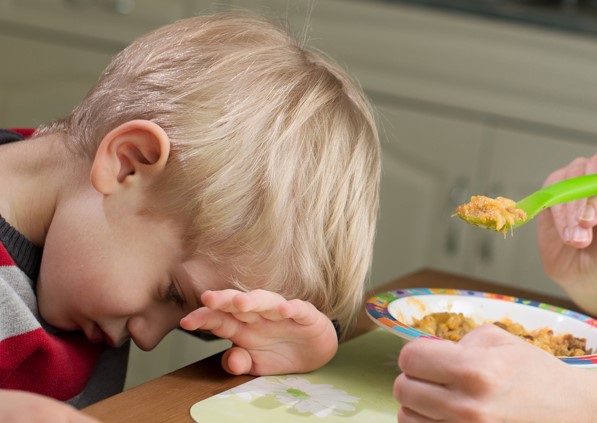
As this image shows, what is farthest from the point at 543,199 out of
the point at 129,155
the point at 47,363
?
the point at 47,363

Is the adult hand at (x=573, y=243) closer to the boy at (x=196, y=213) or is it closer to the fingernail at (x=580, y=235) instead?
the fingernail at (x=580, y=235)

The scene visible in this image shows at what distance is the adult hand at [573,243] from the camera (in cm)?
114

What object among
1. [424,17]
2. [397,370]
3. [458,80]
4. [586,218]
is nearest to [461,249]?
[458,80]

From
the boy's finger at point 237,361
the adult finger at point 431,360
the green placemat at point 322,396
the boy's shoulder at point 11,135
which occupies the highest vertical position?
the boy's shoulder at point 11,135

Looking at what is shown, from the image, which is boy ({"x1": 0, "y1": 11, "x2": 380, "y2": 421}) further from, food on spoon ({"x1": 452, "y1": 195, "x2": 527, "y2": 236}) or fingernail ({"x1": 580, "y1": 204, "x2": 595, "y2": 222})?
fingernail ({"x1": 580, "y1": 204, "x2": 595, "y2": 222})

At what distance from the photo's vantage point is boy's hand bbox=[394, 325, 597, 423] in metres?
0.71

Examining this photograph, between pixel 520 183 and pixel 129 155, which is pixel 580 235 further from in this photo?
pixel 520 183

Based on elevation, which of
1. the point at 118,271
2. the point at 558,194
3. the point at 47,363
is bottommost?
the point at 47,363

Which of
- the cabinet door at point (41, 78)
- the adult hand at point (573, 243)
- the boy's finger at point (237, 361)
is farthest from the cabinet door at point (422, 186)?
the boy's finger at point (237, 361)

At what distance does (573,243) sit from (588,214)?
0.04 metres

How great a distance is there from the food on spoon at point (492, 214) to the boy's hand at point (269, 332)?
17 centimetres

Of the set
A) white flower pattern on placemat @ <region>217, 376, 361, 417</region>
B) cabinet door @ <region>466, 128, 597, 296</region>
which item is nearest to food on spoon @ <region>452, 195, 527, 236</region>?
white flower pattern on placemat @ <region>217, 376, 361, 417</region>

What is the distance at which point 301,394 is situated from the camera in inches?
34.2

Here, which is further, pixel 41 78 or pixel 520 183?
pixel 41 78
